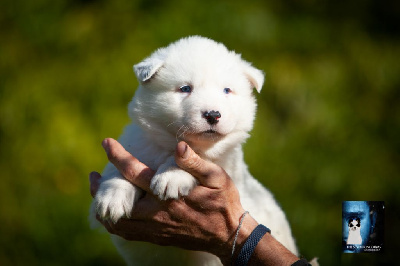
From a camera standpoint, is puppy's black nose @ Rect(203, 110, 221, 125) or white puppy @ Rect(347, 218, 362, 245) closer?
puppy's black nose @ Rect(203, 110, 221, 125)

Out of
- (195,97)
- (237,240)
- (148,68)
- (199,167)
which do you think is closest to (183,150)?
(199,167)

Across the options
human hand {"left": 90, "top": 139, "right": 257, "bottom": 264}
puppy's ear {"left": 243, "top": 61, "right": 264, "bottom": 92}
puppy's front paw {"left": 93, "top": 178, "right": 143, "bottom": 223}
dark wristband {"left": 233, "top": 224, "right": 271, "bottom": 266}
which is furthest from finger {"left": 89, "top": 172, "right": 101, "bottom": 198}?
puppy's ear {"left": 243, "top": 61, "right": 264, "bottom": 92}

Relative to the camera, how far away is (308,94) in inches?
219

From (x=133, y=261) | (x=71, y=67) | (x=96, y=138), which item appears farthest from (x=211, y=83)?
(x=71, y=67)

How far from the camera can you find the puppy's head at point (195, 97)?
269 centimetres

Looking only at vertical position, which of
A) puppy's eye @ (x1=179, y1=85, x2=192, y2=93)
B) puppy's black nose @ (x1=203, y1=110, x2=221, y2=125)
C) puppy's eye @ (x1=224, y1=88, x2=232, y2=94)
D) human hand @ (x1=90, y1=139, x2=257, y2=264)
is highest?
puppy's eye @ (x1=224, y1=88, x2=232, y2=94)

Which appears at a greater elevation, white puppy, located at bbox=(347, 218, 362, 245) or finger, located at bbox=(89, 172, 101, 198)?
finger, located at bbox=(89, 172, 101, 198)

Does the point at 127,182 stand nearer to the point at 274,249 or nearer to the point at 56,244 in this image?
the point at 274,249

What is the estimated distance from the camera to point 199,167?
2.73 meters

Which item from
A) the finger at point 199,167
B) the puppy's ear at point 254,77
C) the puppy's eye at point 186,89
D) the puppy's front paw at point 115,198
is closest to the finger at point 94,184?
the puppy's front paw at point 115,198

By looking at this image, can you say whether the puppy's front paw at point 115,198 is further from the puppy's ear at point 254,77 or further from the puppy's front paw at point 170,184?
the puppy's ear at point 254,77

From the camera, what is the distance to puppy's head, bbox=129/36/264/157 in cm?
269

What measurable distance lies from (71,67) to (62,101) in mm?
439

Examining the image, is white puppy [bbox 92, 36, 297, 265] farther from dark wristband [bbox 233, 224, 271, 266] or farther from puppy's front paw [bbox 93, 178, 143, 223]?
dark wristband [bbox 233, 224, 271, 266]
